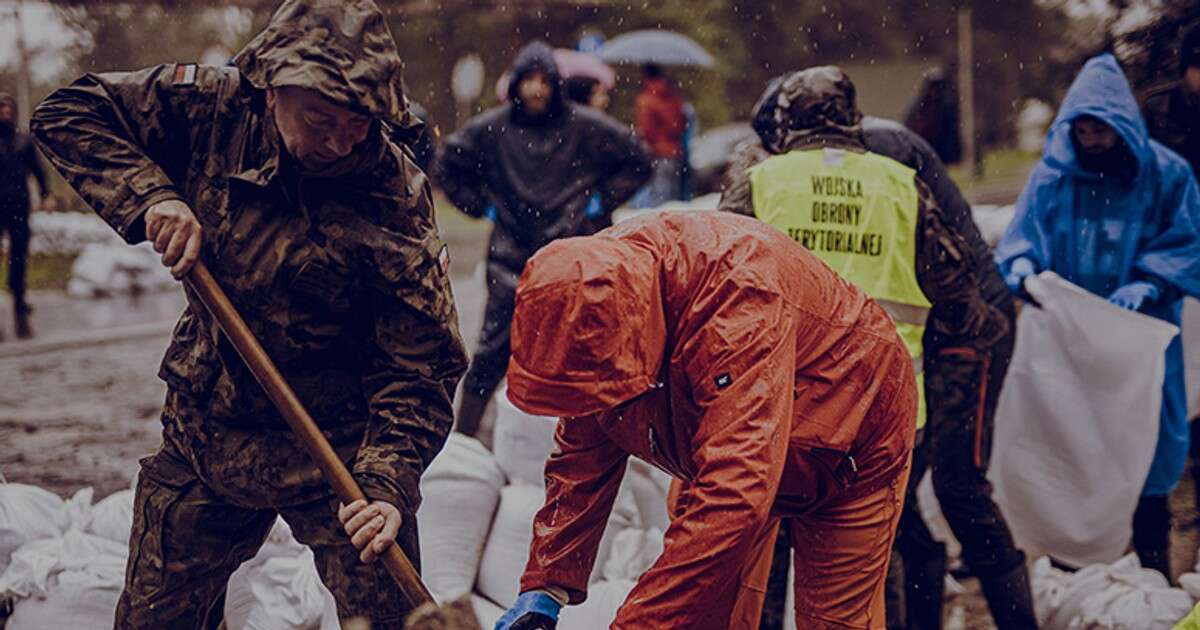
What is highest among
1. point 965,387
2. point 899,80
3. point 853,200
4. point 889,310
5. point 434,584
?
point 853,200

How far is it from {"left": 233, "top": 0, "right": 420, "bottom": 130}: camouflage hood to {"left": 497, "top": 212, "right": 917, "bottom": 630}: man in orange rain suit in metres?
0.54

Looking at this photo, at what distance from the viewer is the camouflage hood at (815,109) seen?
3932mm

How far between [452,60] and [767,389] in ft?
79.1

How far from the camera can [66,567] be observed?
159 inches

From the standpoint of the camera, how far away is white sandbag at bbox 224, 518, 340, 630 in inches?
158

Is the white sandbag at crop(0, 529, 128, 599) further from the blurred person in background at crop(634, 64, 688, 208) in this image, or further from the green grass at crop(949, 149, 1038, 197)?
the green grass at crop(949, 149, 1038, 197)

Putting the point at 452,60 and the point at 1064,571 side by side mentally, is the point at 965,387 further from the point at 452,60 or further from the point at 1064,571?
the point at 452,60

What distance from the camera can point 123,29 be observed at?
69.7 feet

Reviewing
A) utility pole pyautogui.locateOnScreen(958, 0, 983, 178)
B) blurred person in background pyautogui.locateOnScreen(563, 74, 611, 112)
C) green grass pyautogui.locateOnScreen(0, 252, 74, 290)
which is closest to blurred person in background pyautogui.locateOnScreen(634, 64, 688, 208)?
blurred person in background pyautogui.locateOnScreen(563, 74, 611, 112)

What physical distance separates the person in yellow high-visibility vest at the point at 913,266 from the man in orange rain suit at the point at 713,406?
106 centimetres

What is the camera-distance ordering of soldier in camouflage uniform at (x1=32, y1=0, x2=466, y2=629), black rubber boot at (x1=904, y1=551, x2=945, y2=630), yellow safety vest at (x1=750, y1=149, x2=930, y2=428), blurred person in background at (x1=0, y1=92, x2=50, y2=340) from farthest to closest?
blurred person in background at (x1=0, y1=92, x2=50, y2=340)
black rubber boot at (x1=904, y1=551, x2=945, y2=630)
yellow safety vest at (x1=750, y1=149, x2=930, y2=428)
soldier in camouflage uniform at (x1=32, y1=0, x2=466, y2=629)

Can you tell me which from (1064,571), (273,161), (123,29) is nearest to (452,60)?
(123,29)

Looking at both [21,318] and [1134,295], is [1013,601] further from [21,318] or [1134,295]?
[21,318]

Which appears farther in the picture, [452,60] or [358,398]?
[452,60]
